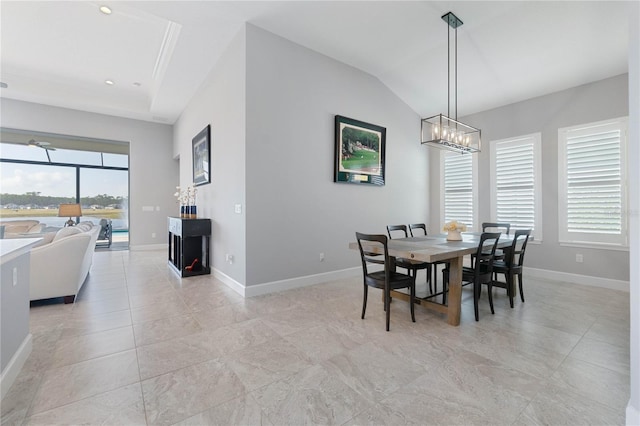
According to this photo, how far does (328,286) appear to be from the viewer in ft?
12.9

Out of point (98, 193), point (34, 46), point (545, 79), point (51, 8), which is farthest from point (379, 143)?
point (98, 193)

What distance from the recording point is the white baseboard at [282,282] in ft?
11.6

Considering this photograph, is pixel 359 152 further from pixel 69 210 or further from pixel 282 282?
pixel 69 210

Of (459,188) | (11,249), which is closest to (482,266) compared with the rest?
(459,188)

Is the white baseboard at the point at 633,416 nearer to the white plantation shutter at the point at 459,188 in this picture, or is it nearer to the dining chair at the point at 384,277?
the dining chair at the point at 384,277

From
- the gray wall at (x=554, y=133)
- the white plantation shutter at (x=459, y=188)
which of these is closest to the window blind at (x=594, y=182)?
the gray wall at (x=554, y=133)

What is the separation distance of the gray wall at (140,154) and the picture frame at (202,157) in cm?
275

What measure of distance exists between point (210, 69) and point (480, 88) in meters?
4.48

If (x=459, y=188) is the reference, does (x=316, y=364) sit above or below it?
below

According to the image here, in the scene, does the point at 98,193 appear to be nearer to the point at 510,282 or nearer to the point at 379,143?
the point at 379,143

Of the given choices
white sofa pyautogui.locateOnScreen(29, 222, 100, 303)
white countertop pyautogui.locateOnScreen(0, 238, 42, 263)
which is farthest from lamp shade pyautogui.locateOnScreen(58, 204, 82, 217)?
white countertop pyautogui.locateOnScreen(0, 238, 42, 263)

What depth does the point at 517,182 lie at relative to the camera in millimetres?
4836

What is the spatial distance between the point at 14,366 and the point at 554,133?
263 inches

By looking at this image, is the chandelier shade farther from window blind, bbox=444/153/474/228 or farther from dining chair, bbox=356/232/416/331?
window blind, bbox=444/153/474/228
